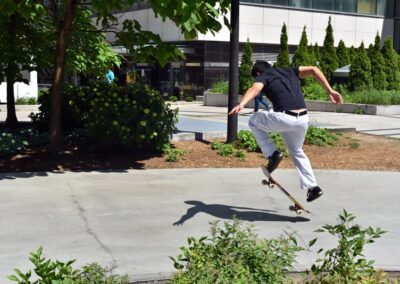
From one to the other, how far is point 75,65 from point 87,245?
24.3 feet

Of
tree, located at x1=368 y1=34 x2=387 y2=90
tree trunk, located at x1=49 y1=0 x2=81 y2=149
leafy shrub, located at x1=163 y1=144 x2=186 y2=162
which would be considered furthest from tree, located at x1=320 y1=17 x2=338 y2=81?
tree trunk, located at x1=49 y1=0 x2=81 y2=149

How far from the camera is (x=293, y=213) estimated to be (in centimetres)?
747

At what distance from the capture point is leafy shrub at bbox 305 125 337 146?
12.3m

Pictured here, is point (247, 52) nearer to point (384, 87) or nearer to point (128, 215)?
point (384, 87)

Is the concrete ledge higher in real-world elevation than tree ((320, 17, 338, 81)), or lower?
lower

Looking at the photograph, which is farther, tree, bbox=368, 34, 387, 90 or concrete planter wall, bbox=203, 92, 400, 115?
tree, bbox=368, 34, 387, 90

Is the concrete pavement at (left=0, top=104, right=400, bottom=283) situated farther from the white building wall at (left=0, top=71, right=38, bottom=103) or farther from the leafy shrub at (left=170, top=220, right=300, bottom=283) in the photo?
the white building wall at (left=0, top=71, right=38, bottom=103)

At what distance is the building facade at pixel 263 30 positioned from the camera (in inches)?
1353

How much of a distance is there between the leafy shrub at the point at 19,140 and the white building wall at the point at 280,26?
22.1m

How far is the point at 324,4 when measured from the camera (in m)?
37.7

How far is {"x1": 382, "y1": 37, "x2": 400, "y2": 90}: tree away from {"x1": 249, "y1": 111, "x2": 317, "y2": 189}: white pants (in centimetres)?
2188

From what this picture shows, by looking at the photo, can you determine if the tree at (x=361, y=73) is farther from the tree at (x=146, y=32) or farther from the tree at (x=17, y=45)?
the tree at (x=146, y=32)

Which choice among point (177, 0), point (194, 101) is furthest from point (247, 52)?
point (177, 0)

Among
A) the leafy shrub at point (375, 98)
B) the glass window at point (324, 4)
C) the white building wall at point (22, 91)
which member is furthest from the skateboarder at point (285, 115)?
the glass window at point (324, 4)
